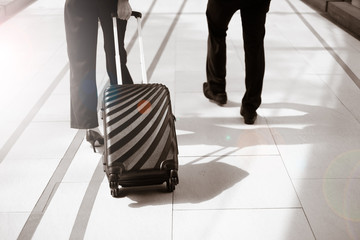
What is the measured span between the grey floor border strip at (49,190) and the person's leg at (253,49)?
119cm

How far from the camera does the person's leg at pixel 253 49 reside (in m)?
3.04

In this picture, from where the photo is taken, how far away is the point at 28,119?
11.5ft

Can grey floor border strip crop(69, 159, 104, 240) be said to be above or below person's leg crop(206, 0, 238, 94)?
below

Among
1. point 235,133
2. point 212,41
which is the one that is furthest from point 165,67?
point 235,133

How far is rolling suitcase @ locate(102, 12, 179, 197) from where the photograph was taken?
2.42m

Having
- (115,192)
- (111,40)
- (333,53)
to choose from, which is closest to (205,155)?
(115,192)

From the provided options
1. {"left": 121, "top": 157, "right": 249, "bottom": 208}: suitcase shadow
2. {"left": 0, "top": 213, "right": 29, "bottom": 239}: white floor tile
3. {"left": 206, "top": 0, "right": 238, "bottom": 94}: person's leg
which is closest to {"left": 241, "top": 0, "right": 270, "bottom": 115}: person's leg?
{"left": 206, "top": 0, "right": 238, "bottom": 94}: person's leg

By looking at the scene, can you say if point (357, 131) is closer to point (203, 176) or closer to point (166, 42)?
point (203, 176)

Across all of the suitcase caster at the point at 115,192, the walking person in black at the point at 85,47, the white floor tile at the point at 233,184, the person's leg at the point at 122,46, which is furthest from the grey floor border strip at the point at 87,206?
the person's leg at the point at 122,46

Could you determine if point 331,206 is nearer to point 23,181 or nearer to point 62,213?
point 62,213

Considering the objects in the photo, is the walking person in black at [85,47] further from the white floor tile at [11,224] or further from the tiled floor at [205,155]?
the white floor tile at [11,224]

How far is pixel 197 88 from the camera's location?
13.1ft

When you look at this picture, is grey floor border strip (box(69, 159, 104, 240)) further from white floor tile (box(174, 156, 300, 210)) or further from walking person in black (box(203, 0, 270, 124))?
walking person in black (box(203, 0, 270, 124))

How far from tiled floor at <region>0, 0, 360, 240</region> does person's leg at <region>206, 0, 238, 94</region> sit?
0.21 meters
